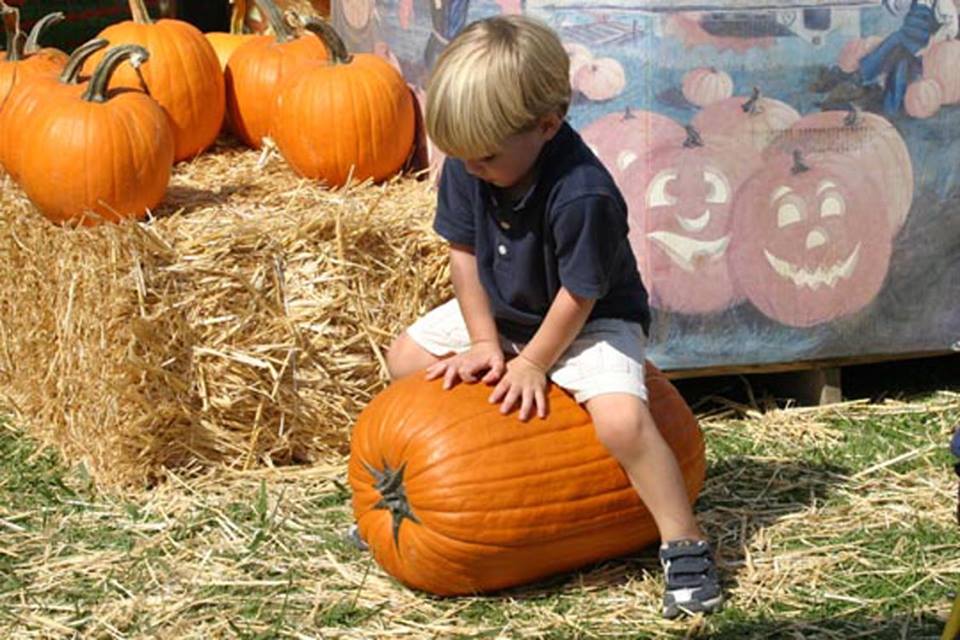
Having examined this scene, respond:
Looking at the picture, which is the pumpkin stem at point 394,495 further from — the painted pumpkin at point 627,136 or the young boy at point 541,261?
the painted pumpkin at point 627,136

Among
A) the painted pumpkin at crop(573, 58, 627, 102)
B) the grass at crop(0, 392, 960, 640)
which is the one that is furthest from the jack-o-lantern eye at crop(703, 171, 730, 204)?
the grass at crop(0, 392, 960, 640)

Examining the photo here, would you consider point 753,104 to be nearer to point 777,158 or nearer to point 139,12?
point 777,158

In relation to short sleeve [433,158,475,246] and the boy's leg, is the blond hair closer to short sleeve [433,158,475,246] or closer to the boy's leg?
short sleeve [433,158,475,246]

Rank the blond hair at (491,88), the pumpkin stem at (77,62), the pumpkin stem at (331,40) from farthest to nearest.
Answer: the pumpkin stem at (331,40) → the pumpkin stem at (77,62) → the blond hair at (491,88)

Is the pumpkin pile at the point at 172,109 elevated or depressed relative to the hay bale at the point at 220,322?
elevated

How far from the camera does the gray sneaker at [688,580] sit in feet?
11.5

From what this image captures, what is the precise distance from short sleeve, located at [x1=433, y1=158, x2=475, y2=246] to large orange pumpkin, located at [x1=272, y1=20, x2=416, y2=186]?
1.19 meters

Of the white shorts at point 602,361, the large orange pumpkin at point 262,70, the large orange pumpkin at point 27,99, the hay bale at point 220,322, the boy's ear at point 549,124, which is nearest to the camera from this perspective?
the boy's ear at point 549,124

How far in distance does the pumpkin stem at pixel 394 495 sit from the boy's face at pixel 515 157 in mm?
701

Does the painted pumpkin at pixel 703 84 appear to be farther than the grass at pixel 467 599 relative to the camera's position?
Yes

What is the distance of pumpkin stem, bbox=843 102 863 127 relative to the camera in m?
4.55

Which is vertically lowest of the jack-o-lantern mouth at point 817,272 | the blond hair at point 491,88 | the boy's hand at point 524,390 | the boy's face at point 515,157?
the jack-o-lantern mouth at point 817,272

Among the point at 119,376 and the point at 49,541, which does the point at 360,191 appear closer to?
the point at 119,376

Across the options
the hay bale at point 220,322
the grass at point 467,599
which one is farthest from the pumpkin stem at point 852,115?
the hay bale at point 220,322
